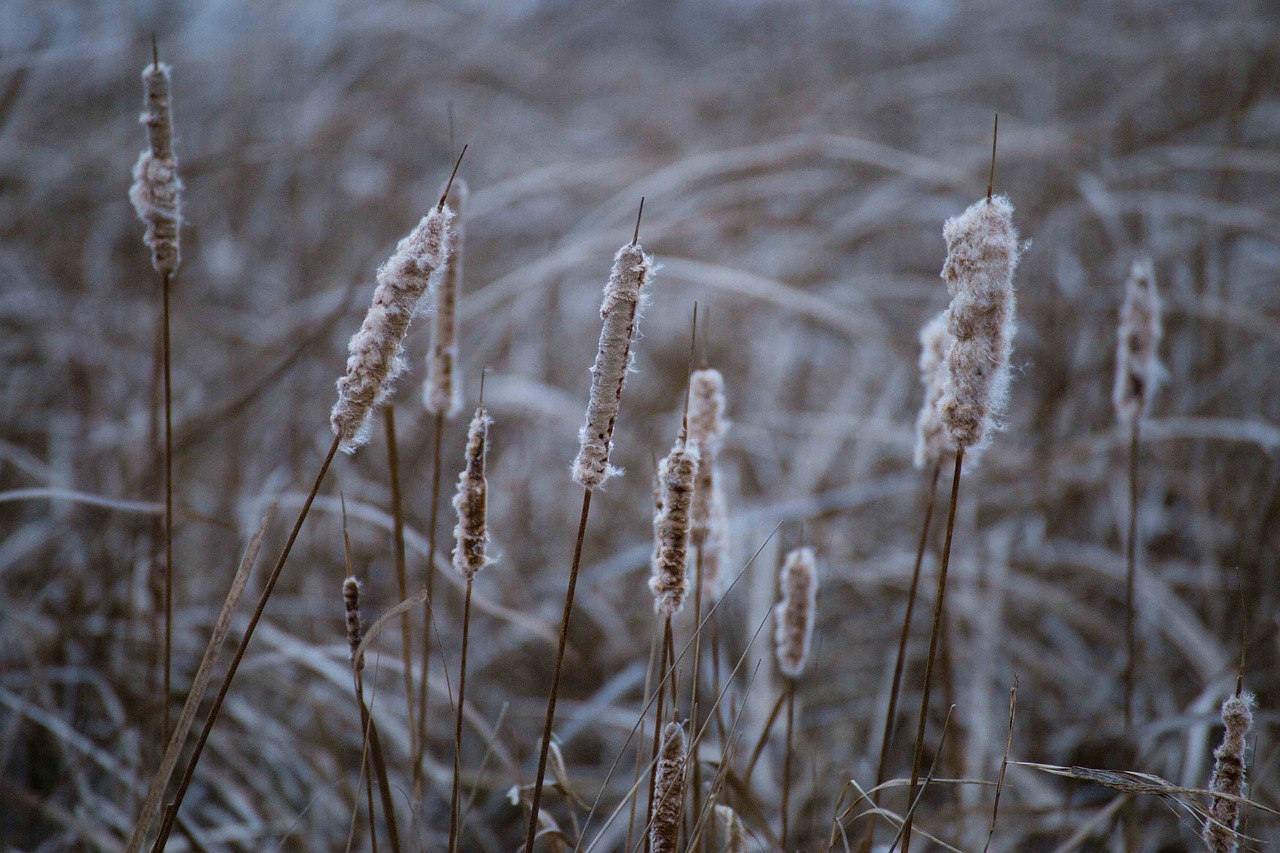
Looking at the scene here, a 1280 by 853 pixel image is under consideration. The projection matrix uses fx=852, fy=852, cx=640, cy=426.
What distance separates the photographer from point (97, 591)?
1.33 meters

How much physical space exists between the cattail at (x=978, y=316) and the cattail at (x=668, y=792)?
279 millimetres

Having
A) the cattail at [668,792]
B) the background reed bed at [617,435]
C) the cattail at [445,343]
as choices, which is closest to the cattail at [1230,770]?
the background reed bed at [617,435]

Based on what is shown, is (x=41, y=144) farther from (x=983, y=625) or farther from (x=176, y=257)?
(x=983, y=625)

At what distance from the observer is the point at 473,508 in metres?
0.61

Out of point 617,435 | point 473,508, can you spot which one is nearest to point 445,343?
point 473,508

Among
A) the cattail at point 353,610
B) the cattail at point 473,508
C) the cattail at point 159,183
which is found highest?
the cattail at point 159,183

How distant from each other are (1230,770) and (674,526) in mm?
412

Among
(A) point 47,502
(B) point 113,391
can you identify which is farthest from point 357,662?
(B) point 113,391

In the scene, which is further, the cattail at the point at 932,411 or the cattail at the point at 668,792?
the cattail at the point at 932,411

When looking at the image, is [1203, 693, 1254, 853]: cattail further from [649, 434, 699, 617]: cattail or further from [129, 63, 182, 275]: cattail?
[129, 63, 182, 275]: cattail

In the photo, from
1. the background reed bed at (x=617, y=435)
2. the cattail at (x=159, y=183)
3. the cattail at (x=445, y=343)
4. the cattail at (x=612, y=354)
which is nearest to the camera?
the cattail at (x=612, y=354)

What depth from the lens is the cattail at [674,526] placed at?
0.57 meters

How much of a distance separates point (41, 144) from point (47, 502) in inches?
51.7

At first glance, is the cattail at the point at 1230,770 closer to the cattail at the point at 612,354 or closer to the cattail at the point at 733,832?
the cattail at the point at 733,832
